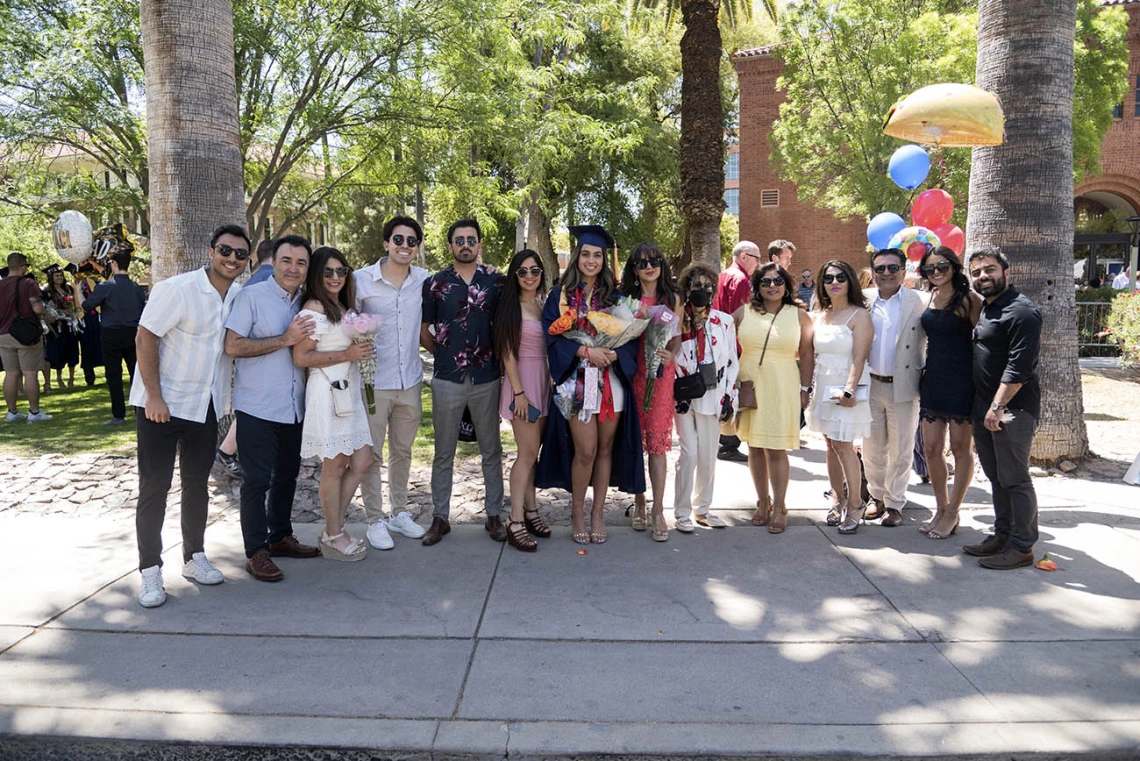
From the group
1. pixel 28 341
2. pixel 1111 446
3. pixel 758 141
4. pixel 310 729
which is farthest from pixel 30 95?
pixel 758 141

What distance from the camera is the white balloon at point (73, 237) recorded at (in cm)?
1020

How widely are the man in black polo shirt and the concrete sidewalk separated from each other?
28 centimetres

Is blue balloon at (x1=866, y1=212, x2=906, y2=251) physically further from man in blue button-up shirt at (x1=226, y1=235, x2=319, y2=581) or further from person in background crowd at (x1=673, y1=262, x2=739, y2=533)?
man in blue button-up shirt at (x1=226, y1=235, x2=319, y2=581)

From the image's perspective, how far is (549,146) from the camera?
13.3 meters

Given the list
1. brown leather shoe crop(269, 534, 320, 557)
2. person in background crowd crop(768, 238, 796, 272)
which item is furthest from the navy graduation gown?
person in background crowd crop(768, 238, 796, 272)

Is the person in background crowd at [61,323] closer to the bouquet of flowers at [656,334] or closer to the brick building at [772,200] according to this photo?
the bouquet of flowers at [656,334]

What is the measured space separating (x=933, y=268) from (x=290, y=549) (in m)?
4.47

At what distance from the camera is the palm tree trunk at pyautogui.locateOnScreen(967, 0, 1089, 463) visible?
653cm

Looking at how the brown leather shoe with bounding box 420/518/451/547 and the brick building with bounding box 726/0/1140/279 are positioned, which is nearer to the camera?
the brown leather shoe with bounding box 420/518/451/547

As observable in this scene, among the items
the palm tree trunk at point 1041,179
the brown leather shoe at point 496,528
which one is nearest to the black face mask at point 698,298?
the brown leather shoe at point 496,528

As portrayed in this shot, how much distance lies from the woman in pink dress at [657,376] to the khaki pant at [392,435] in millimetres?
1483

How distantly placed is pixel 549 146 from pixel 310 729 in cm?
1157

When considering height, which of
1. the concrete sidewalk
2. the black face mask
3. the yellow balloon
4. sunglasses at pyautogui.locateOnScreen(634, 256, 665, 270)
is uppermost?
the yellow balloon

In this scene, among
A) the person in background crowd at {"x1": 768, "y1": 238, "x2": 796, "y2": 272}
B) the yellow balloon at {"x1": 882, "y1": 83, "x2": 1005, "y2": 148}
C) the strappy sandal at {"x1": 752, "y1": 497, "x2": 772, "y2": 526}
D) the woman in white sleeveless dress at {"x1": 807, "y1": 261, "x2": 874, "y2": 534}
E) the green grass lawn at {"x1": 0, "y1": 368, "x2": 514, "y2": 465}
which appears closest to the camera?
the woman in white sleeveless dress at {"x1": 807, "y1": 261, "x2": 874, "y2": 534}
